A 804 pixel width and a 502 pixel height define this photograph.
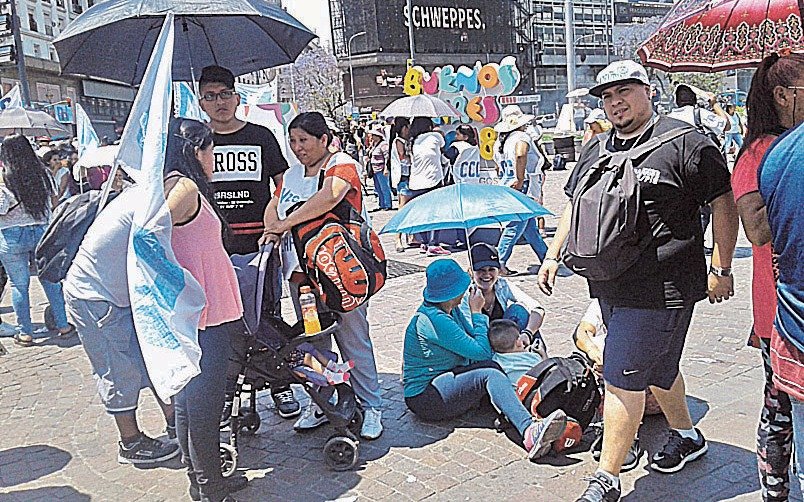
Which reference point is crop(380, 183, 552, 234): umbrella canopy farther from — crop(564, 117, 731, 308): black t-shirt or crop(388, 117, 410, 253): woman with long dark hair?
crop(388, 117, 410, 253): woman with long dark hair

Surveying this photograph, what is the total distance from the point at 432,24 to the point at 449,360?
39370mm

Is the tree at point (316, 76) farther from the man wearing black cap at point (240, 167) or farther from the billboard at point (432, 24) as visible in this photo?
the man wearing black cap at point (240, 167)

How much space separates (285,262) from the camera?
169 inches

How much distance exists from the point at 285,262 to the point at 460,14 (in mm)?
40555

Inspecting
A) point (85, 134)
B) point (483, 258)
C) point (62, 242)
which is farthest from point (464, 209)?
point (85, 134)

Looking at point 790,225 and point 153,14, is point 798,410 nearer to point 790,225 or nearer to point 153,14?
point 790,225

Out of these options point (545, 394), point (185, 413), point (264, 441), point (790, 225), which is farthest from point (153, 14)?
point (790, 225)

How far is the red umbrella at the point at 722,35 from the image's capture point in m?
3.84

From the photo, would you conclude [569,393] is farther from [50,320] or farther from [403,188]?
[403,188]

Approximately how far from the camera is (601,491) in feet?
11.1

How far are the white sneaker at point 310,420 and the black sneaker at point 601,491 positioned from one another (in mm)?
1778

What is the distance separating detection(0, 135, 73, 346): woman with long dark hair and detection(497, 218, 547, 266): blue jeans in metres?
4.53

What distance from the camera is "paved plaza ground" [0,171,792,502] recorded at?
3.83 m

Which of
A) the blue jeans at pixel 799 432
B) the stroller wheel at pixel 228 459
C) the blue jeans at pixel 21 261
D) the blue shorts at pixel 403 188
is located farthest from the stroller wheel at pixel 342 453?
the blue shorts at pixel 403 188
